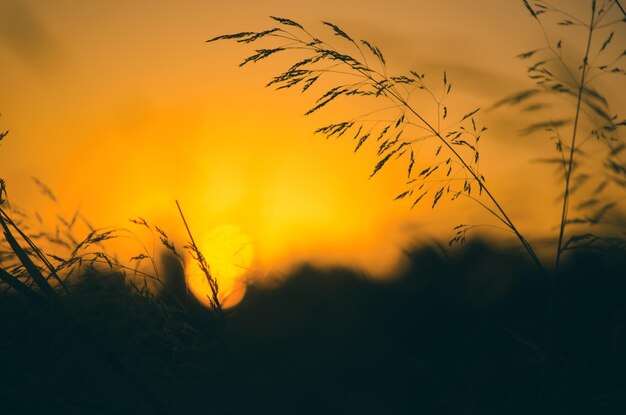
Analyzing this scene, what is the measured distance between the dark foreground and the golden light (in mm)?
76

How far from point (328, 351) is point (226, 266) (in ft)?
1.60

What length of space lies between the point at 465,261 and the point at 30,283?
172 centimetres

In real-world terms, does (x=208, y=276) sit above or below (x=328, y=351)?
above

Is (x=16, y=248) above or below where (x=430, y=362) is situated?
above

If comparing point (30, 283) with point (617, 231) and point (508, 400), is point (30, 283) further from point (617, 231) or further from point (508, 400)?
point (617, 231)

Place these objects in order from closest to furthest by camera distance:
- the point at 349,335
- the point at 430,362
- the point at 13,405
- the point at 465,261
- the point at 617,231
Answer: the point at 13,405, the point at 617,231, the point at 430,362, the point at 349,335, the point at 465,261

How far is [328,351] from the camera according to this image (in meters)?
1.98

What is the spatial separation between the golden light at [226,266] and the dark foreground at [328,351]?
0.08 m

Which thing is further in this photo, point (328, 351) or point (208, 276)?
point (328, 351)

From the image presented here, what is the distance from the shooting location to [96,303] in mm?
1743

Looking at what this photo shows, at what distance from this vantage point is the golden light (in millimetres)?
1959

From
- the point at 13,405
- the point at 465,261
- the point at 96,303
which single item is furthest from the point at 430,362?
the point at 13,405

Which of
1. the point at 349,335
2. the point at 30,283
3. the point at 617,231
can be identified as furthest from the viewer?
the point at 349,335

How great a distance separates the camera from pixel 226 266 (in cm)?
210
